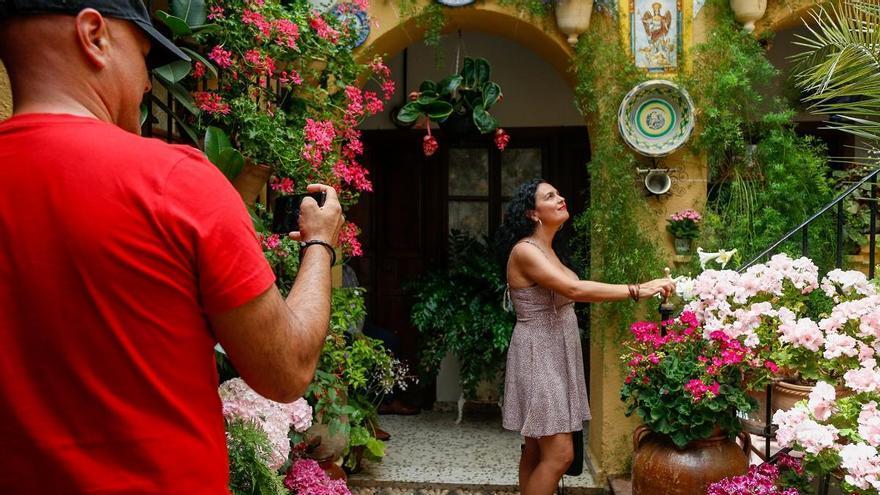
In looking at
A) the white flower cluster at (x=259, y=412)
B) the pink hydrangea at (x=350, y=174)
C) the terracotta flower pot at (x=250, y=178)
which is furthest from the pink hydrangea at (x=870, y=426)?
the terracotta flower pot at (x=250, y=178)

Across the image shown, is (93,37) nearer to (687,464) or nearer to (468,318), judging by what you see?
(687,464)

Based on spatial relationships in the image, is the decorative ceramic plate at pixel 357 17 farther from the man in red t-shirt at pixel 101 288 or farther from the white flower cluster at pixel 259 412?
the man in red t-shirt at pixel 101 288

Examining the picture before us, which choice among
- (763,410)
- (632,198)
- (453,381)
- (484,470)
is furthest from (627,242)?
(453,381)

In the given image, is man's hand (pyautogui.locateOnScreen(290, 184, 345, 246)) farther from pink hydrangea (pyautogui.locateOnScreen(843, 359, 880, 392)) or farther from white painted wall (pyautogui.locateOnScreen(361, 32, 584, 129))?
white painted wall (pyautogui.locateOnScreen(361, 32, 584, 129))

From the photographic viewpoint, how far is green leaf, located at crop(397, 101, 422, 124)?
4535 millimetres

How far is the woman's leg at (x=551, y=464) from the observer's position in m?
3.68

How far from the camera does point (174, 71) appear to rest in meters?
2.75

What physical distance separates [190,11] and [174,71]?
0.31m

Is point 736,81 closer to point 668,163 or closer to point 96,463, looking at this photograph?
point 668,163

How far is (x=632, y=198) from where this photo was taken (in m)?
4.66

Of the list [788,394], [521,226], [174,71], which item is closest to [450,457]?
[521,226]

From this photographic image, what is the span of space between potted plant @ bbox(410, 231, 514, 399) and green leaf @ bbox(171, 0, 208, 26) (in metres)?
3.37

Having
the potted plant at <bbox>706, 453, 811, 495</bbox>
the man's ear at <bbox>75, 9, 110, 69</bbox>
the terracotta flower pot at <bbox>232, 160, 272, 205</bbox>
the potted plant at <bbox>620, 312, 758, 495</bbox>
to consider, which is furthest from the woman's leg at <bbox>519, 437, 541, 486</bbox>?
the man's ear at <bbox>75, 9, 110, 69</bbox>

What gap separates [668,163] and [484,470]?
2272mm
